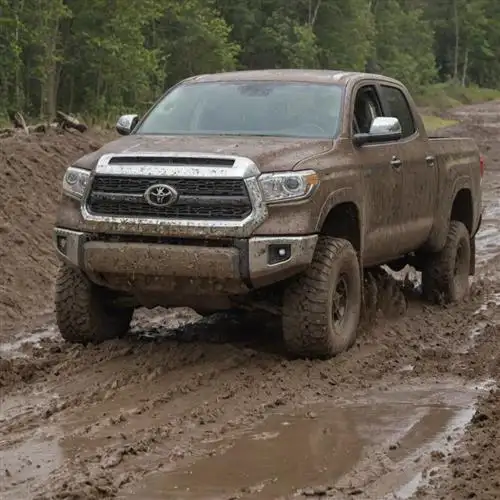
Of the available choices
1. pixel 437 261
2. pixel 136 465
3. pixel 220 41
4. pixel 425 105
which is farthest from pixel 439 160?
pixel 425 105

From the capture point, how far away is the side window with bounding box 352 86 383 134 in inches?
353

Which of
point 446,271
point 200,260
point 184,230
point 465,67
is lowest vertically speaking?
point 465,67

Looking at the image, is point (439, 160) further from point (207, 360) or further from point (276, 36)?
point (276, 36)

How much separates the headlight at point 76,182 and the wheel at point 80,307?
22.0 inches

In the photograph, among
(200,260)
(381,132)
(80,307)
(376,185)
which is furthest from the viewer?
(376,185)

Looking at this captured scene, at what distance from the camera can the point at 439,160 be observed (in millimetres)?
10109

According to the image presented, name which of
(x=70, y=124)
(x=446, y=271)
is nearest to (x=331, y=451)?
(x=446, y=271)

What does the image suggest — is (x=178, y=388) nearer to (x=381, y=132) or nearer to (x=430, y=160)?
(x=381, y=132)

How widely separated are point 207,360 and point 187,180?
130cm

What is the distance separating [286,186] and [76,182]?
1481 millimetres

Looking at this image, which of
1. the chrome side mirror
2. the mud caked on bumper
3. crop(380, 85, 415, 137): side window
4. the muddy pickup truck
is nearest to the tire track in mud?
the muddy pickup truck

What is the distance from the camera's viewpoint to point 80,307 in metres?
8.21

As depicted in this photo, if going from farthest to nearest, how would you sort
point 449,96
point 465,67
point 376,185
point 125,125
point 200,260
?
1. point 465,67
2. point 449,96
3. point 125,125
4. point 376,185
5. point 200,260

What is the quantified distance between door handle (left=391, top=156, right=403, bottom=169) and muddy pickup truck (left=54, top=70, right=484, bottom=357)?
0.08ft
